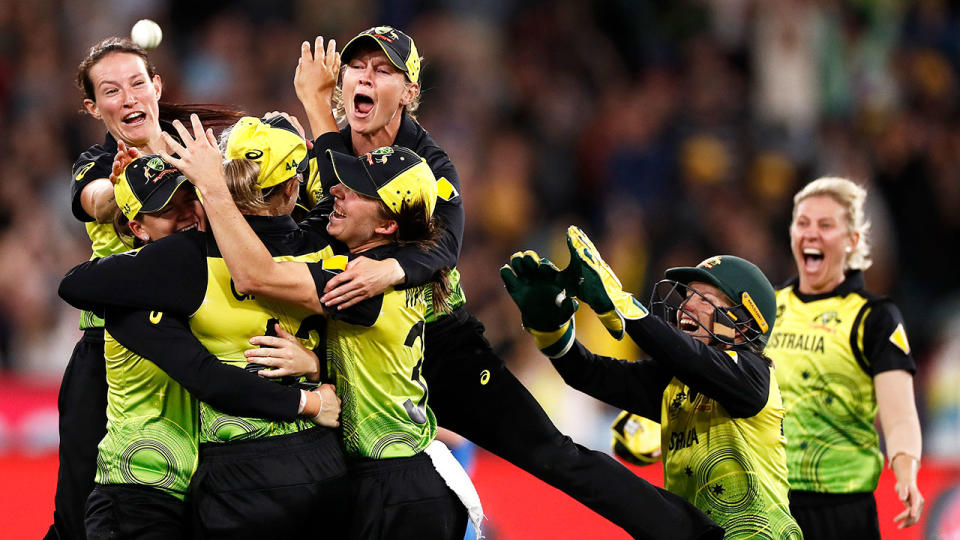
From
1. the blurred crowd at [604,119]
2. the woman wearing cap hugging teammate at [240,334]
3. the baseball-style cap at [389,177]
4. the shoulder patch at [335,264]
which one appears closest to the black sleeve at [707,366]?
the baseball-style cap at [389,177]

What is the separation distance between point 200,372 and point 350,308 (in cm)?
52

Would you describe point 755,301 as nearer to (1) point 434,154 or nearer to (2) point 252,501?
(1) point 434,154

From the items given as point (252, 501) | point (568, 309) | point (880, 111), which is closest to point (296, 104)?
point (880, 111)

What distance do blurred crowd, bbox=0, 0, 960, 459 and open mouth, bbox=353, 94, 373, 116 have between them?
16.8 feet

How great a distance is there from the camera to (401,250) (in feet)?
14.5

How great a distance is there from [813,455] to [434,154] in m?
2.19

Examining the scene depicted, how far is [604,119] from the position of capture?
1245cm

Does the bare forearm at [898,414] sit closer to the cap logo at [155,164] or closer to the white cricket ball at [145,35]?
the cap logo at [155,164]

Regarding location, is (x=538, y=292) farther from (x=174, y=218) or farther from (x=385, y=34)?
(x=174, y=218)

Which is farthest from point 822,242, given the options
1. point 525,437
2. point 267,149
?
point 267,149

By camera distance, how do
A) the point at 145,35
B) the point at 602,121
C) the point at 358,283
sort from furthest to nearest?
the point at 602,121, the point at 145,35, the point at 358,283

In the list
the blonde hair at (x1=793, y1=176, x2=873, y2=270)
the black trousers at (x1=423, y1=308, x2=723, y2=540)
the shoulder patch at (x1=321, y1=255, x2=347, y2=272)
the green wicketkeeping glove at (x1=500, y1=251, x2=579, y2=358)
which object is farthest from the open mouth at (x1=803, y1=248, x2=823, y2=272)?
the shoulder patch at (x1=321, y1=255, x2=347, y2=272)

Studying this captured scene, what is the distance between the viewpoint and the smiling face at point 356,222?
436 centimetres

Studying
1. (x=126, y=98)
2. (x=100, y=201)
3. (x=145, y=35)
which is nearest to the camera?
(x=100, y=201)
